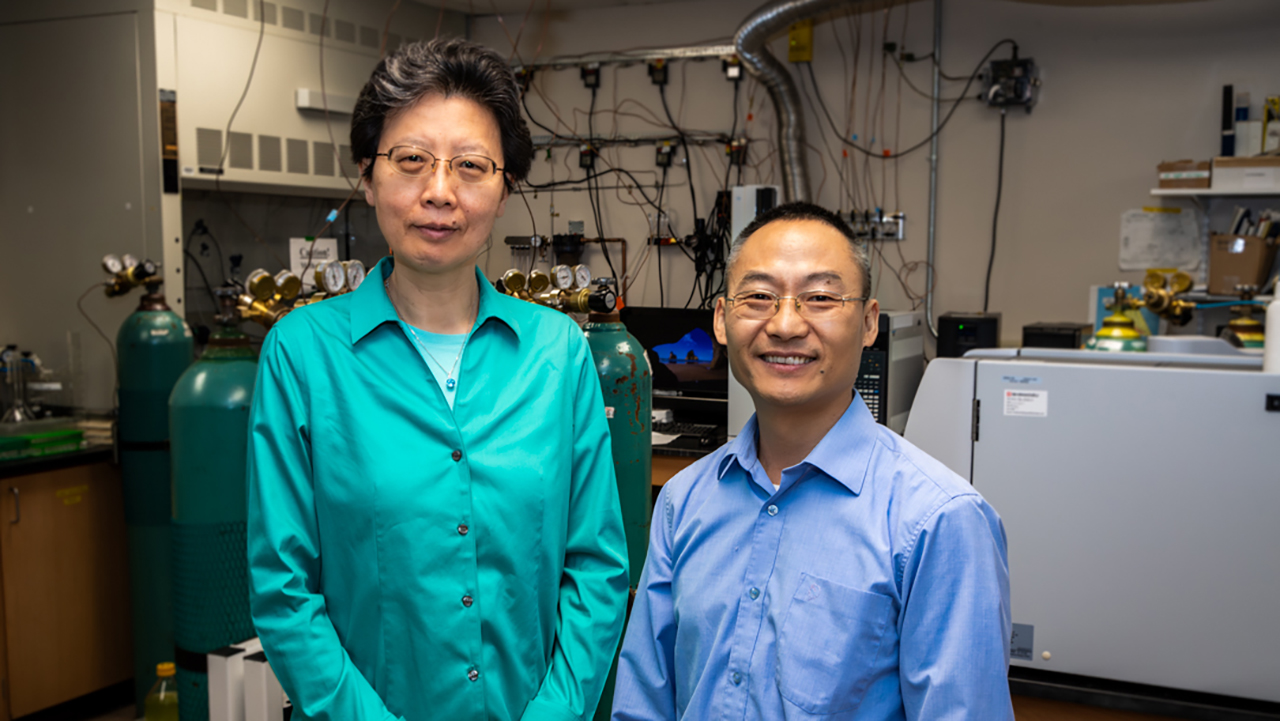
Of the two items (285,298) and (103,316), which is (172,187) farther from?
(285,298)

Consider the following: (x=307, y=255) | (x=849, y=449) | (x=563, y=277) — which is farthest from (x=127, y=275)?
(x=849, y=449)

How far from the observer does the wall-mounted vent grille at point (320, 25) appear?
4020 mm

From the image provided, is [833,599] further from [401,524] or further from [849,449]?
[401,524]

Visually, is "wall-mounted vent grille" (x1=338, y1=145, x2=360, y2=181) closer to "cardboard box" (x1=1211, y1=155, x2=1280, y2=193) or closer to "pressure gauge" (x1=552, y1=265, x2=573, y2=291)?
"pressure gauge" (x1=552, y1=265, x2=573, y2=291)

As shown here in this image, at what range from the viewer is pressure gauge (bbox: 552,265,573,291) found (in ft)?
7.25

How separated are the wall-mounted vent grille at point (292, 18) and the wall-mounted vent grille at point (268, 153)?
Answer: 499 mm

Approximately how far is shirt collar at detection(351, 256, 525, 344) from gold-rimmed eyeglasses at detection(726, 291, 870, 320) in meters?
0.41

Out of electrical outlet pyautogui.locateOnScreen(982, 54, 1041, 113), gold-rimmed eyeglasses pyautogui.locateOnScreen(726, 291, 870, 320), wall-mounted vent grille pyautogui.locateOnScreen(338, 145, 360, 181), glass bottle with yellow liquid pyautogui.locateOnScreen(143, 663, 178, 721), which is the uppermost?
electrical outlet pyautogui.locateOnScreen(982, 54, 1041, 113)

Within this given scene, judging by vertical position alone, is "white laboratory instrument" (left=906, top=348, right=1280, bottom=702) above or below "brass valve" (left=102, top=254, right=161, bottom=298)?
below

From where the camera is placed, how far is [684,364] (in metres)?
3.75

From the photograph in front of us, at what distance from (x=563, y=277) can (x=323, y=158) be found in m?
2.39

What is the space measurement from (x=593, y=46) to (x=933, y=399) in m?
3.37

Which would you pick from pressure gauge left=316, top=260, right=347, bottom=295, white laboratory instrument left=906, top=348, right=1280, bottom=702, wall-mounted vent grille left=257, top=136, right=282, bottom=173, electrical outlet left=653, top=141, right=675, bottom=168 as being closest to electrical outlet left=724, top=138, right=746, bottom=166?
electrical outlet left=653, top=141, right=675, bottom=168

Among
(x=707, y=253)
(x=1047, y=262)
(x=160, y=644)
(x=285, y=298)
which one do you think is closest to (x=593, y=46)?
(x=707, y=253)
